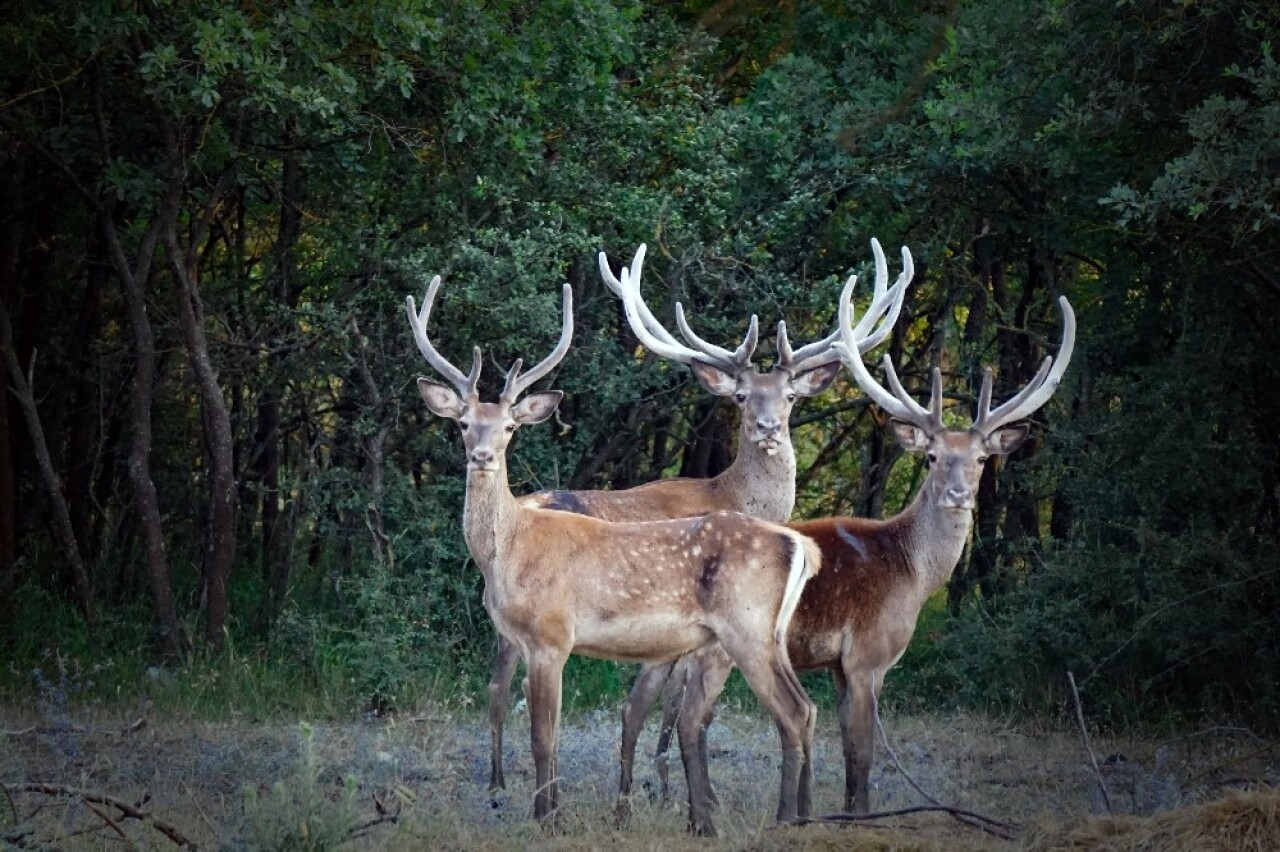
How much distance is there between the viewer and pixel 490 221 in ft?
38.0

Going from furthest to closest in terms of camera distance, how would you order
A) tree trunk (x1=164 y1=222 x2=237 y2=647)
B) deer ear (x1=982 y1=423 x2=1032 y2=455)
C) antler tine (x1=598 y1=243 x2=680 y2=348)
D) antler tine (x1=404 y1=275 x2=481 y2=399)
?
tree trunk (x1=164 y1=222 x2=237 y2=647) → antler tine (x1=598 y1=243 x2=680 y2=348) → deer ear (x1=982 y1=423 x2=1032 y2=455) → antler tine (x1=404 y1=275 x2=481 y2=399)

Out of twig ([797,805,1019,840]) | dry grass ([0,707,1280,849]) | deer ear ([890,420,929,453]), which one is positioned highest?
deer ear ([890,420,929,453])

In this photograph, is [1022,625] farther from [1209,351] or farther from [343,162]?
[343,162]

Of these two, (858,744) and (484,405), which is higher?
(484,405)

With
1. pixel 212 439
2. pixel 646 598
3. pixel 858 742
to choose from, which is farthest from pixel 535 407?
pixel 212 439

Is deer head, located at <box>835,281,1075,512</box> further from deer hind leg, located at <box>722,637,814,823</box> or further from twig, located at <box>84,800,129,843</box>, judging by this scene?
twig, located at <box>84,800,129,843</box>

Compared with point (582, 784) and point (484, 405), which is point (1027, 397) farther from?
point (582, 784)

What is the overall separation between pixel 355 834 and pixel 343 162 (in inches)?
208

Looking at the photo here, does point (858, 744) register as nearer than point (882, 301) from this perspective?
Yes

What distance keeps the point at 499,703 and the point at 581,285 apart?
12.6 ft

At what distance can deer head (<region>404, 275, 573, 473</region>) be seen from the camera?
823cm

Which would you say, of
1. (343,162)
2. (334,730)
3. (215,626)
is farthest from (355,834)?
(343,162)

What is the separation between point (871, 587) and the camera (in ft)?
27.8

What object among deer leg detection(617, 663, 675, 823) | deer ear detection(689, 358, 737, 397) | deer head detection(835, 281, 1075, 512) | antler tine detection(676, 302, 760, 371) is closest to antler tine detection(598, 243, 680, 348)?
antler tine detection(676, 302, 760, 371)
